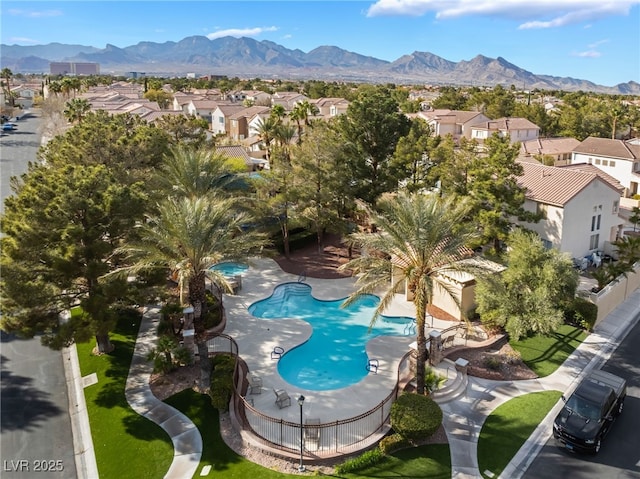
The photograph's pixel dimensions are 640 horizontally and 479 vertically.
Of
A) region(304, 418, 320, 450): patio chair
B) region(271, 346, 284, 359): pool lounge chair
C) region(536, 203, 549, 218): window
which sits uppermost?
region(536, 203, 549, 218): window

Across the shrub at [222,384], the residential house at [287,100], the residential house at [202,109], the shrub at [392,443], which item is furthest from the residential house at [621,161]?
the residential house at [287,100]

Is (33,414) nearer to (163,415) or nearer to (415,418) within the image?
(163,415)

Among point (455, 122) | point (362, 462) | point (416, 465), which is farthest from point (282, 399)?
point (455, 122)

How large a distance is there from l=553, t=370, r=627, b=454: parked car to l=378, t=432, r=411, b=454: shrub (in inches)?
211

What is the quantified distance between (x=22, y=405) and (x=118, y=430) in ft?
14.5

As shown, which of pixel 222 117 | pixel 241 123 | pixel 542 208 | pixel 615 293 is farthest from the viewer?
pixel 222 117

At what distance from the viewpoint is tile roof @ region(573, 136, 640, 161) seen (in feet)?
162

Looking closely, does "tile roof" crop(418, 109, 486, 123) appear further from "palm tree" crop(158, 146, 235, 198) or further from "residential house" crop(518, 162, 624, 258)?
"palm tree" crop(158, 146, 235, 198)

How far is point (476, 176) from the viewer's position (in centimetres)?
2803

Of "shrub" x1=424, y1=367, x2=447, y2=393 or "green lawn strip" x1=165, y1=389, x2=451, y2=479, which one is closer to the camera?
"green lawn strip" x1=165, y1=389, x2=451, y2=479

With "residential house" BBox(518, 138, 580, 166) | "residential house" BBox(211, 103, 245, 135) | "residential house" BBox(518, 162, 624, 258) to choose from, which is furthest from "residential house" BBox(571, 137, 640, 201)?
"residential house" BBox(211, 103, 245, 135)

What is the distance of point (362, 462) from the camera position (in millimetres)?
15258

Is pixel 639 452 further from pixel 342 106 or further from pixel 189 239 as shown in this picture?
pixel 342 106

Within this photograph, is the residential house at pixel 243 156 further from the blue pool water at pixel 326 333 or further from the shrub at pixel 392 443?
the shrub at pixel 392 443
